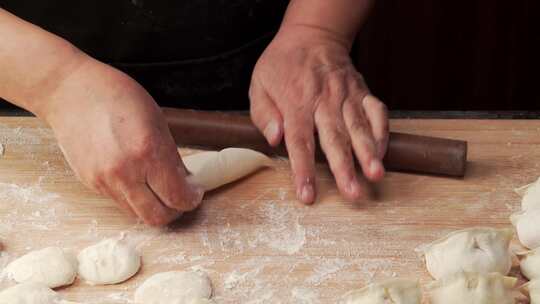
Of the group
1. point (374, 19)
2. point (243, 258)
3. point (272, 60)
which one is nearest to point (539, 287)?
point (243, 258)

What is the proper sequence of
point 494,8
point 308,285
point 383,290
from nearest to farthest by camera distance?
1. point 383,290
2. point 308,285
3. point 494,8

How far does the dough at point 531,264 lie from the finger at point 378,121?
0.34 metres

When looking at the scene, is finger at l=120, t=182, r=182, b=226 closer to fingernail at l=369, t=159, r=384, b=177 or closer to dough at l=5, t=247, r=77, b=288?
dough at l=5, t=247, r=77, b=288

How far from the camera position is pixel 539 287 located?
123 cm

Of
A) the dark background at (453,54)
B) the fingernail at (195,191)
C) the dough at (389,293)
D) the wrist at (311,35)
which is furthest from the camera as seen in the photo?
the dark background at (453,54)

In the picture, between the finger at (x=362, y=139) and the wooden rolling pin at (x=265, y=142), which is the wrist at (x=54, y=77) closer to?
the wooden rolling pin at (x=265, y=142)

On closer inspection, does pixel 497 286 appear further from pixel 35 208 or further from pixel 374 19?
pixel 374 19

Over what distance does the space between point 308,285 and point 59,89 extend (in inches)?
21.7

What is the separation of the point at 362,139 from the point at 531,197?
1.05ft

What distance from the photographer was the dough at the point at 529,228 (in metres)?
1.36

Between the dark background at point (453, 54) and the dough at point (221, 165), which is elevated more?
the dough at point (221, 165)

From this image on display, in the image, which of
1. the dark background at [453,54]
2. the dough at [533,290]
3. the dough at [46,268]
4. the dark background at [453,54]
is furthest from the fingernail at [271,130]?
the dark background at [453,54]

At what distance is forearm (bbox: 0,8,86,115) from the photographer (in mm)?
1442

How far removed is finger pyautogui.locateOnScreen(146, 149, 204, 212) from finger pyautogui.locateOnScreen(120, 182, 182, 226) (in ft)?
0.04
